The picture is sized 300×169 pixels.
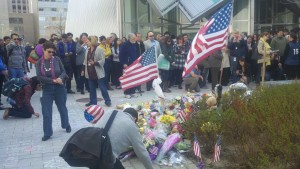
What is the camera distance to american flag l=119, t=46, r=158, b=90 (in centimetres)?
810

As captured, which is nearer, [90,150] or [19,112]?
[90,150]

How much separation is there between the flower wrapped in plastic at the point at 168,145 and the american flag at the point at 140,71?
2.13 m

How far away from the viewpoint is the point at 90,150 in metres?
3.56

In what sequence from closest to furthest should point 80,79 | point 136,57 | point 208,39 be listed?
point 208,39 < point 136,57 < point 80,79

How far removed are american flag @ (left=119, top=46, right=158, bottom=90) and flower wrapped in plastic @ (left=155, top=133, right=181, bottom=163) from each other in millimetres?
2128

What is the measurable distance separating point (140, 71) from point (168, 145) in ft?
8.17

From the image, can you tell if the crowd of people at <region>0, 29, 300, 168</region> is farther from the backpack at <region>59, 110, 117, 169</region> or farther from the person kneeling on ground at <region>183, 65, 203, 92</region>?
the backpack at <region>59, 110, 117, 169</region>

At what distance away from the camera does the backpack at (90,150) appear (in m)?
3.57

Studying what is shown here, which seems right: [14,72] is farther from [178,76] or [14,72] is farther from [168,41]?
[178,76]

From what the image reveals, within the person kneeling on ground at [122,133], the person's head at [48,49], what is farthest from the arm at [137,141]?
the person's head at [48,49]

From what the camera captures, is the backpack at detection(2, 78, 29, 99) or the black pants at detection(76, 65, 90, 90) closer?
the backpack at detection(2, 78, 29, 99)

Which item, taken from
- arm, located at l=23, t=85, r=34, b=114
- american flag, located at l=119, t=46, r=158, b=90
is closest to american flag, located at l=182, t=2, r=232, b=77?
american flag, located at l=119, t=46, r=158, b=90

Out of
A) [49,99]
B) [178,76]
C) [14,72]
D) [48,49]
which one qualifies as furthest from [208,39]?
[14,72]

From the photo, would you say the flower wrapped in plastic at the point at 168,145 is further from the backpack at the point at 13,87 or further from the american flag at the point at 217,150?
the backpack at the point at 13,87
